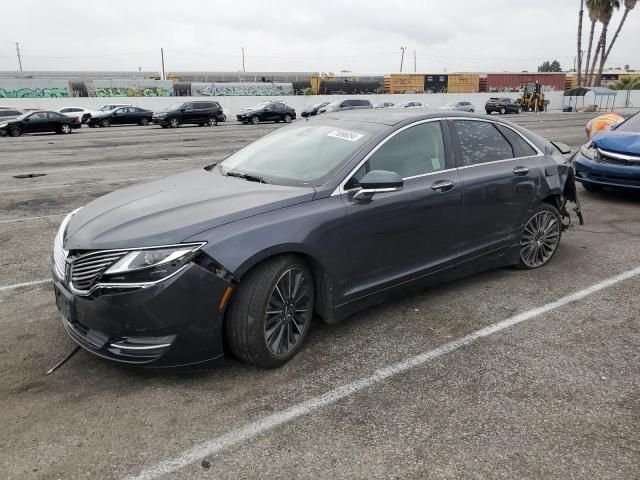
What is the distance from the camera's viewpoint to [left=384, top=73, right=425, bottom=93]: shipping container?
2426 inches

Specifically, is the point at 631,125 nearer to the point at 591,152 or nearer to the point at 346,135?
the point at 591,152

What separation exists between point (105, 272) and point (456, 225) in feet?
8.84

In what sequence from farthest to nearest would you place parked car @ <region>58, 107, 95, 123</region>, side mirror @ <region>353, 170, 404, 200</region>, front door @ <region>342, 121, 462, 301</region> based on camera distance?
parked car @ <region>58, 107, 95, 123</region>
front door @ <region>342, 121, 462, 301</region>
side mirror @ <region>353, 170, 404, 200</region>

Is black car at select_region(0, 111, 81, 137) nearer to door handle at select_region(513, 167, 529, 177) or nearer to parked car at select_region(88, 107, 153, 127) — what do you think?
parked car at select_region(88, 107, 153, 127)

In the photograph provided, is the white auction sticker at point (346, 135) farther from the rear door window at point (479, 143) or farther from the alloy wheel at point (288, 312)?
the alloy wheel at point (288, 312)

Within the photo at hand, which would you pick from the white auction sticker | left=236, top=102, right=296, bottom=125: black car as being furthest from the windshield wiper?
left=236, top=102, right=296, bottom=125: black car

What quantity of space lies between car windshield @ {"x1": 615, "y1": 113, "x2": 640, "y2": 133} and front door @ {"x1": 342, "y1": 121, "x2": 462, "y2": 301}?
5.76m

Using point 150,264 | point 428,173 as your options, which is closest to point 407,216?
→ point 428,173

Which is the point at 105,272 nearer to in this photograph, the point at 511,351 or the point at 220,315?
the point at 220,315

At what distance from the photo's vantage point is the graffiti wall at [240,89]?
171 ft

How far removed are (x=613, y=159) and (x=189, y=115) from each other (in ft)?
90.2

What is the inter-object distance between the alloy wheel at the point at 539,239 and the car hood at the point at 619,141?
3.45 m

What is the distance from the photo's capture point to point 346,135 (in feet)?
13.8

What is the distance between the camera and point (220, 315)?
315 cm
